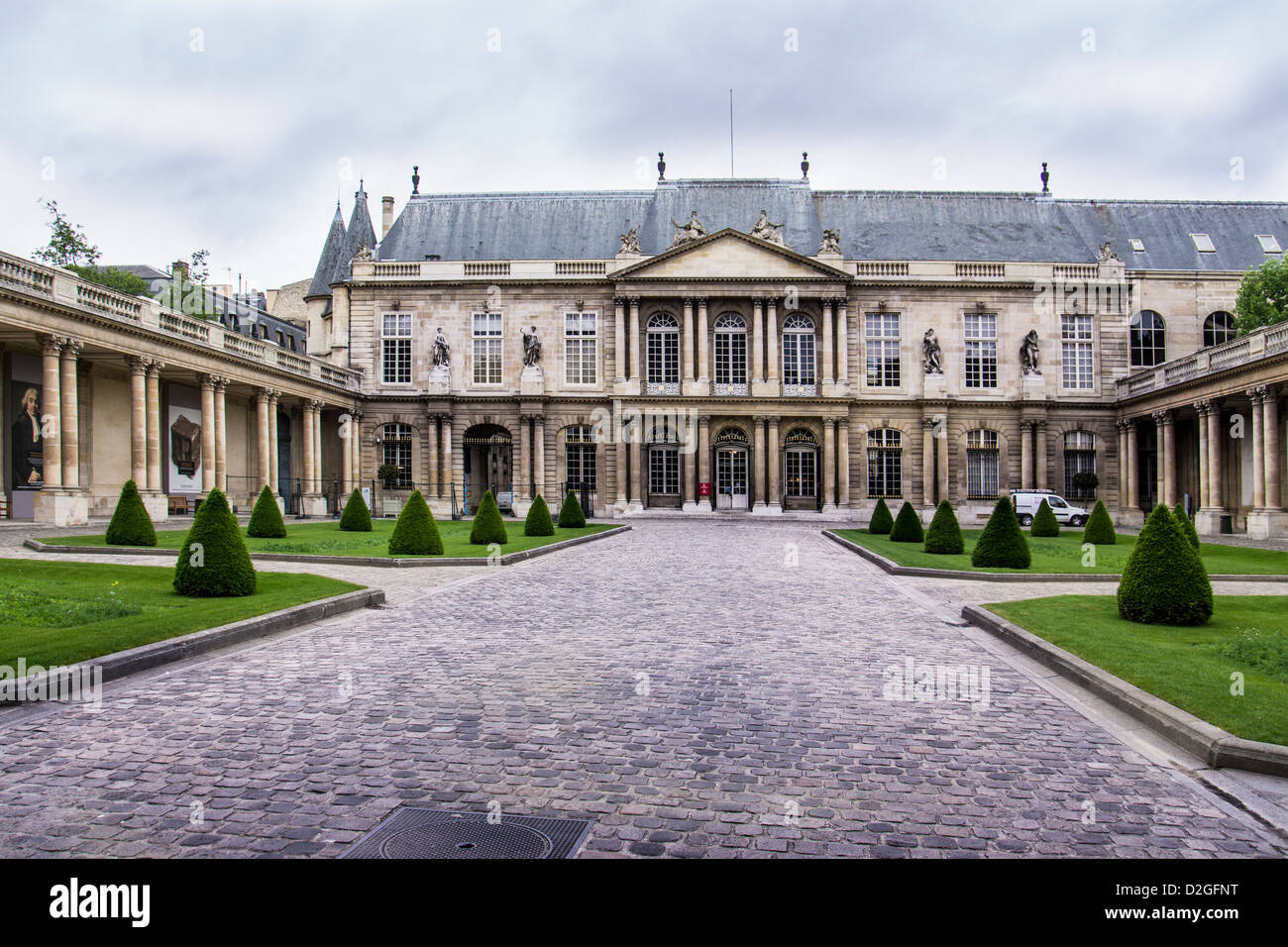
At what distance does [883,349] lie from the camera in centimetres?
4138

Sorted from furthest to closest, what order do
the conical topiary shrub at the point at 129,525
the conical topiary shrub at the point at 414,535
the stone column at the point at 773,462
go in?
the stone column at the point at 773,462 < the conical topiary shrub at the point at 414,535 < the conical topiary shrub at the point at 129,525

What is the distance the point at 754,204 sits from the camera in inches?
1778

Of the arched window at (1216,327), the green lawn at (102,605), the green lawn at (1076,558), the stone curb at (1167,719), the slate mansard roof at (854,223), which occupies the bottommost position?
the green lawn at (1076,558)

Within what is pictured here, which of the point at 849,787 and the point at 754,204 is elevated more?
the point at 754,204

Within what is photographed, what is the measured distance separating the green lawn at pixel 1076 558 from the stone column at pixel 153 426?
22156 mm

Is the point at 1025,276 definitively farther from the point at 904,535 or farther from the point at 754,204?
the point at 904,535

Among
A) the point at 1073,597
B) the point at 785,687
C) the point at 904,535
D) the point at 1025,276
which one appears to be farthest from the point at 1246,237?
the point at 785,687

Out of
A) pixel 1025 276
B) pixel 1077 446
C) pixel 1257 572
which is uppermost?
pixel 1025 276

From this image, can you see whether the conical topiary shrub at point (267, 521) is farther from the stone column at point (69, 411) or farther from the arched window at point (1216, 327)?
the arched window at point (1216, 327)

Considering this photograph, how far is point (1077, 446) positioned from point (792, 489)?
14.3 m

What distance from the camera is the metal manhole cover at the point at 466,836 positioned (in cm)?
352

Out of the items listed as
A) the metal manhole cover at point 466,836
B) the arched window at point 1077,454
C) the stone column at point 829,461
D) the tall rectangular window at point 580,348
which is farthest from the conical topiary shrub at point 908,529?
the metal manhole cover at point 466,836

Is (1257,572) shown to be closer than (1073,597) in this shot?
No

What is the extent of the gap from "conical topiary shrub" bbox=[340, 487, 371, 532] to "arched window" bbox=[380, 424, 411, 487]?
52.7 ft
